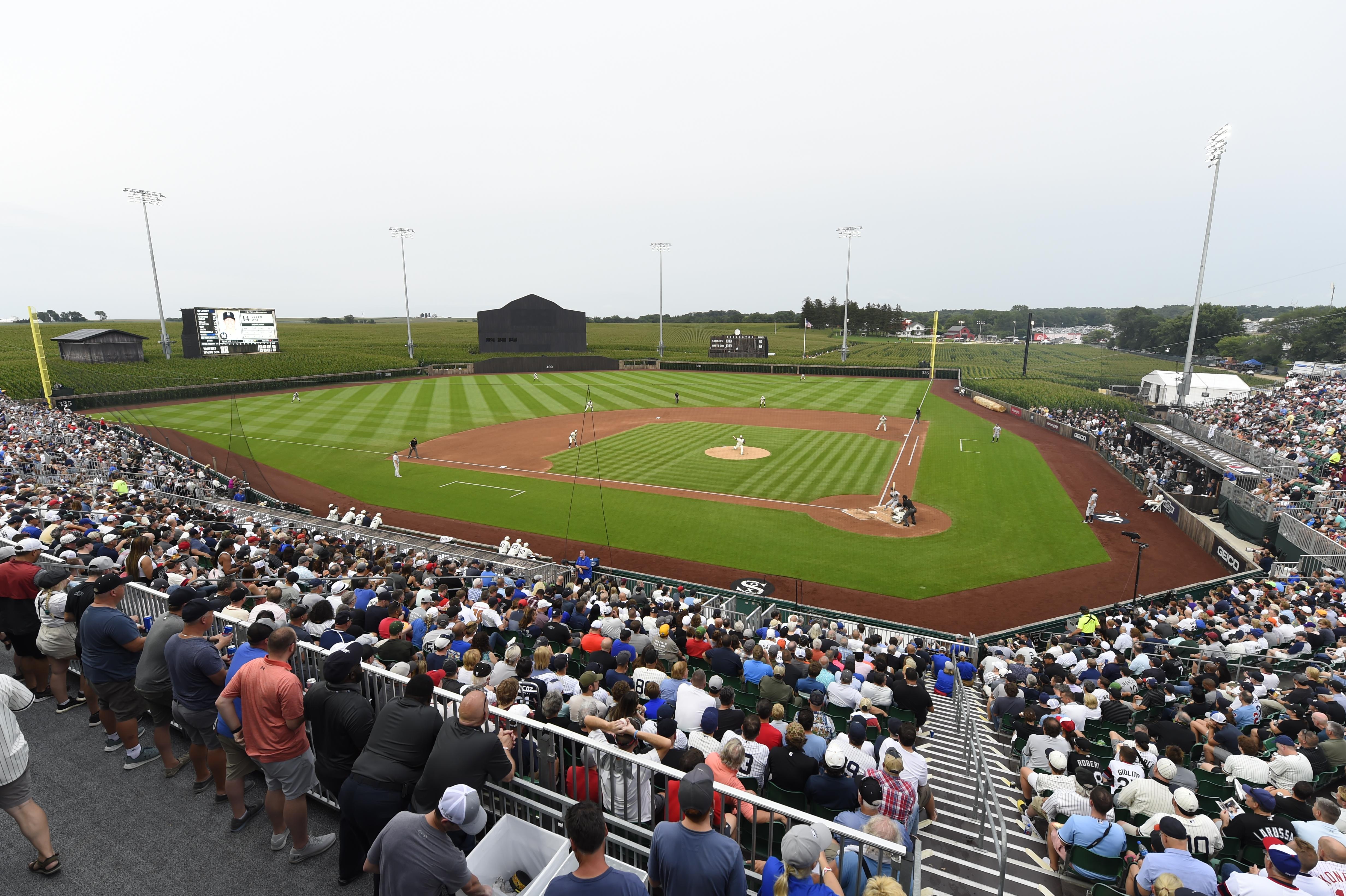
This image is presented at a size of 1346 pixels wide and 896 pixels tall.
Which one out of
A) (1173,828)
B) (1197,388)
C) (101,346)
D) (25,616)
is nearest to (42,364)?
(101,346)

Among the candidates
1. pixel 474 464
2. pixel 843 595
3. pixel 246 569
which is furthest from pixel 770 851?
pixel 474 464

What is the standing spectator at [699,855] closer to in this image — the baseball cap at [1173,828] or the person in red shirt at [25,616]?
the baseball cap at [1173,828]

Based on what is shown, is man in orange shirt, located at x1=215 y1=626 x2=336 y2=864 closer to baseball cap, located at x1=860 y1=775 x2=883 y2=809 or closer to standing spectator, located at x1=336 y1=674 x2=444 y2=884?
standing spectator, located at x1=336 y1=674 x2=444 y2=884

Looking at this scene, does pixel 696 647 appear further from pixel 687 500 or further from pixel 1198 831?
pixel 687 500

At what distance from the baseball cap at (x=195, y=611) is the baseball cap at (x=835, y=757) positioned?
5.96 metres

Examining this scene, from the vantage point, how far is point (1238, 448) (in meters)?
30.1

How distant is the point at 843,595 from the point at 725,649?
10616 millimetres

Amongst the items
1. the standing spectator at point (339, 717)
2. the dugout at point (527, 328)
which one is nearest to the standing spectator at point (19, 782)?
the standing spectator at point (339, 717)

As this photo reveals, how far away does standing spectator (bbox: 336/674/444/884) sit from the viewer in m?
4.56

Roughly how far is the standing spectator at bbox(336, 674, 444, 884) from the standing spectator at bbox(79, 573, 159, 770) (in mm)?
3194

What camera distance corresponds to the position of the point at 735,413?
51406 mm

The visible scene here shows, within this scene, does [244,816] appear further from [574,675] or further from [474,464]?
[474,464]

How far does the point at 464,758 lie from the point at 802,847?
2323 mm

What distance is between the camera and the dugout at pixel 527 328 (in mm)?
85750
